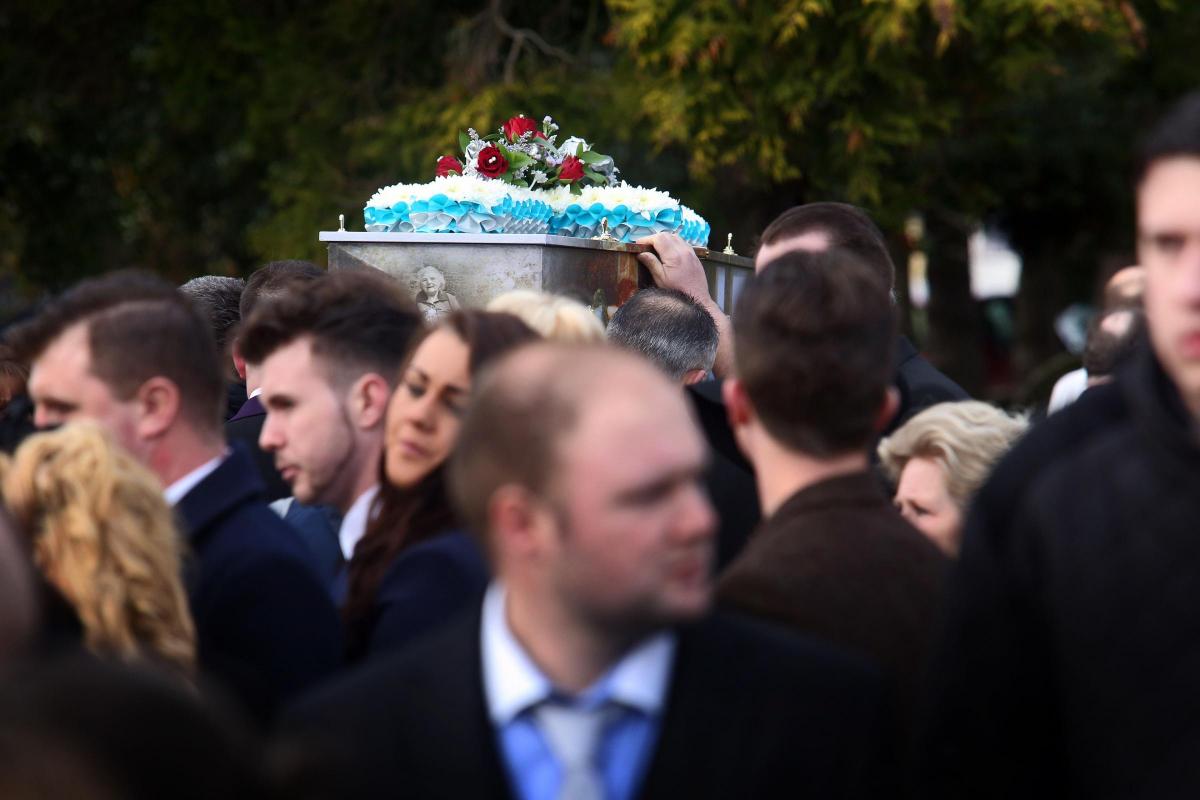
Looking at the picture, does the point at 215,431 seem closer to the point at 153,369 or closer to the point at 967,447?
the point at 153,369

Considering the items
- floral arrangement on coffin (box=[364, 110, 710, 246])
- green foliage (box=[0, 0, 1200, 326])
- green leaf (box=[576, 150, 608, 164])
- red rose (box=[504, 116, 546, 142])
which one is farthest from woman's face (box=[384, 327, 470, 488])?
green foliage (box=[0, 0, 1200, 326])

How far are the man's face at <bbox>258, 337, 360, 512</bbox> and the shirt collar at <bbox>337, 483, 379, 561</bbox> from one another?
5 centimetres

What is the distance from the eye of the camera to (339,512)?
4070mm

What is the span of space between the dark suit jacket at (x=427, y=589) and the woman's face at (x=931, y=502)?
143cm

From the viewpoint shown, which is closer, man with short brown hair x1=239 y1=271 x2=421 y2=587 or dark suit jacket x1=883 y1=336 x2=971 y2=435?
man with short brown hair x1=239 y1=271 x2=421 y2=587

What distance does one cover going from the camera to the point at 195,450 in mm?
3539

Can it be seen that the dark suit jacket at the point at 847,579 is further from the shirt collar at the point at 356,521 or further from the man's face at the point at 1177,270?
the shirt collar at the point at 356,521

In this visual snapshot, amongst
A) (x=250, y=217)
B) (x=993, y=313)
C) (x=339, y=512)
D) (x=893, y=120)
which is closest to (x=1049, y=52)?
(x=893, y=120)

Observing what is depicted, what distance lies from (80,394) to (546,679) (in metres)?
1.66

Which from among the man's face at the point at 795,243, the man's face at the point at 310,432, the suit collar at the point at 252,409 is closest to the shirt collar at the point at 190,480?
the man's face at the point at 310,432

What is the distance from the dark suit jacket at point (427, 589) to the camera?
302 centimetres

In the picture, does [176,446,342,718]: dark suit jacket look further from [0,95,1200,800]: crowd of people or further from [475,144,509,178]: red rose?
[475,144,509,178]: red rose

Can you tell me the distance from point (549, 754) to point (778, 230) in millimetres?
2904

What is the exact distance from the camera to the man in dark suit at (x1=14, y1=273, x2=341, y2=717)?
119 inches
